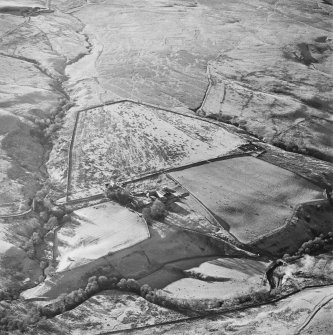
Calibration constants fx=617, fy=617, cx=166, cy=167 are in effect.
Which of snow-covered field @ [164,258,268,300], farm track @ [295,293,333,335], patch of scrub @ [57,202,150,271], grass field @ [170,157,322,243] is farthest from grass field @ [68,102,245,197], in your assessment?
farm track @ [295,293,333,335]

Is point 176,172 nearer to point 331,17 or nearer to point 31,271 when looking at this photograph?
point 31,271

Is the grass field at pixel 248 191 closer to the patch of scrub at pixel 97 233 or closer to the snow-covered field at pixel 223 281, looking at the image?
the snow-covered field at pixel 223 281

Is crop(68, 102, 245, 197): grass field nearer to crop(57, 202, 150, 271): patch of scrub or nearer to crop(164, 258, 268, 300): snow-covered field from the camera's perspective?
crop(57, 202, 150, 271): patch of scrub

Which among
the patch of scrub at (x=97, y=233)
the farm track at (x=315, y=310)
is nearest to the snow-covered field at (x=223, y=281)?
→ the farm track at (x=315, y=310)

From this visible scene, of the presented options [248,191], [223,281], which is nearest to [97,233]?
Answer: [223,281]

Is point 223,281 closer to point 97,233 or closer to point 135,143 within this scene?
point 97,233

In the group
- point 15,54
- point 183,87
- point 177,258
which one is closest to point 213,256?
point 177,258

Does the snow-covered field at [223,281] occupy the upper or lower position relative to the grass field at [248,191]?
lower
